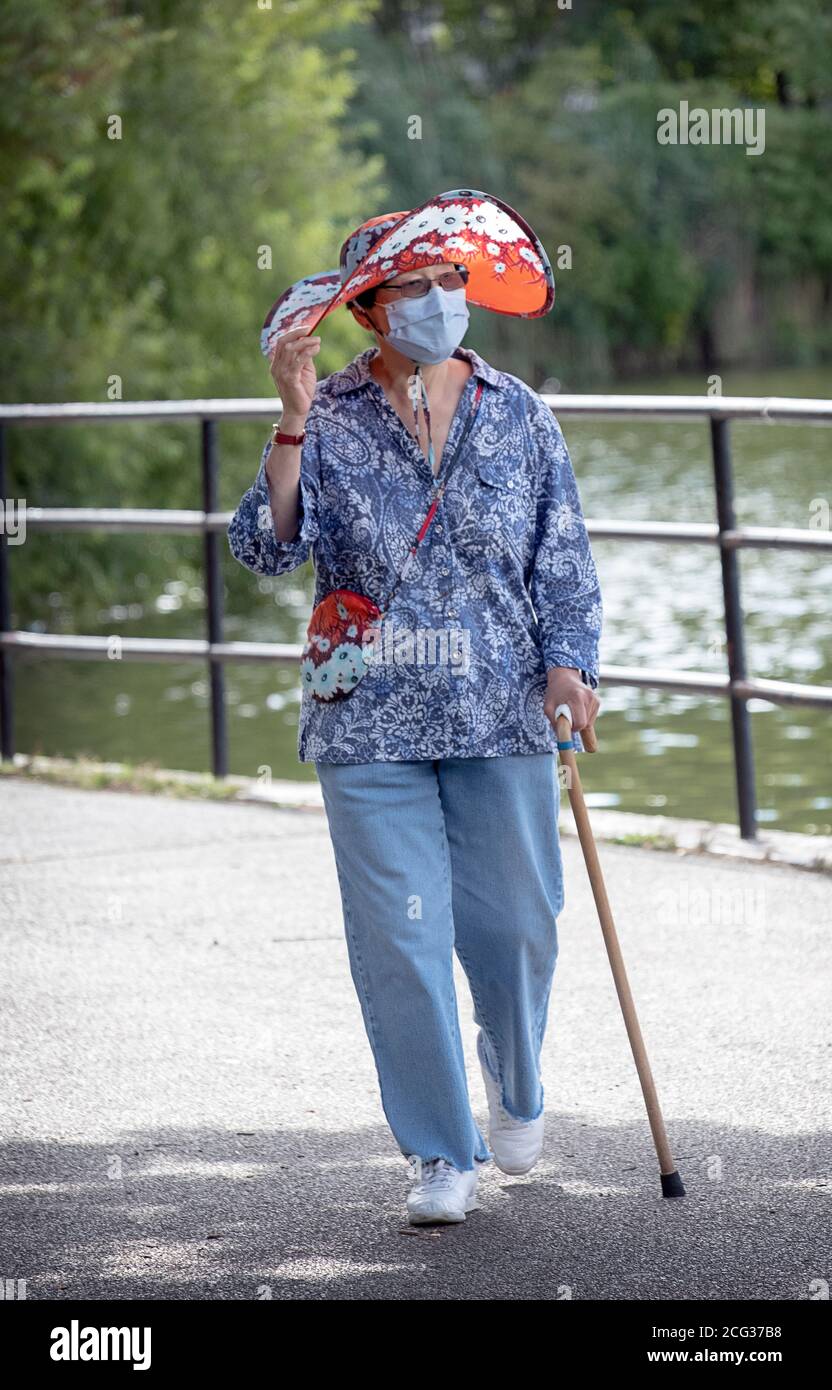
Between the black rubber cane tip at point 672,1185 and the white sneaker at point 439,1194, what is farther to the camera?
the black rubber cane tip at point 672,1185

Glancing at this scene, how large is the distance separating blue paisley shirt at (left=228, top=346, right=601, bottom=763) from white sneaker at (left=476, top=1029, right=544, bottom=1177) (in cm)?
65

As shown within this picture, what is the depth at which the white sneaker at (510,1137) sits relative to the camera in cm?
397

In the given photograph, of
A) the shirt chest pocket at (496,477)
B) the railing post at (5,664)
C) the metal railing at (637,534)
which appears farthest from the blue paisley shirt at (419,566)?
the railing post at (5,664)

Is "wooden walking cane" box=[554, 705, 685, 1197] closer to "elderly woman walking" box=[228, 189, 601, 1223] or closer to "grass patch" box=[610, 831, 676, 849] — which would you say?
"elderly woman walking" box=[228, 189, 601, 1223]

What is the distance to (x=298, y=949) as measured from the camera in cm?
564

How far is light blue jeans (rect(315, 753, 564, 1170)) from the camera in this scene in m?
3.77

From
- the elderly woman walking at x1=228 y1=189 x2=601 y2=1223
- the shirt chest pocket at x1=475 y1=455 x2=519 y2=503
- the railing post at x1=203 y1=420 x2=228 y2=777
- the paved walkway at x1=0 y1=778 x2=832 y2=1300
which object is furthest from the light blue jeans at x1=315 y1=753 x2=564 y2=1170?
the railing post at x1=203 y1=420 x2=228 y2=777

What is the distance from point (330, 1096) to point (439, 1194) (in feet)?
2.66

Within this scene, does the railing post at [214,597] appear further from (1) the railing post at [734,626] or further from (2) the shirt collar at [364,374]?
(2) the shirt collar at [364,374]

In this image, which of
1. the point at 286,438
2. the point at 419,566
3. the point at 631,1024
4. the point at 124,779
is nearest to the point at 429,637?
the point at 419,566

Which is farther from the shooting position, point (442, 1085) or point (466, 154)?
point (466, 154)

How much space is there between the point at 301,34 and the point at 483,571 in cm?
1582

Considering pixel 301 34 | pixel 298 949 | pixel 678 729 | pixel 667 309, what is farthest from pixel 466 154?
pixel 298 949

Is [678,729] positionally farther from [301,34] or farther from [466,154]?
[466,154]
